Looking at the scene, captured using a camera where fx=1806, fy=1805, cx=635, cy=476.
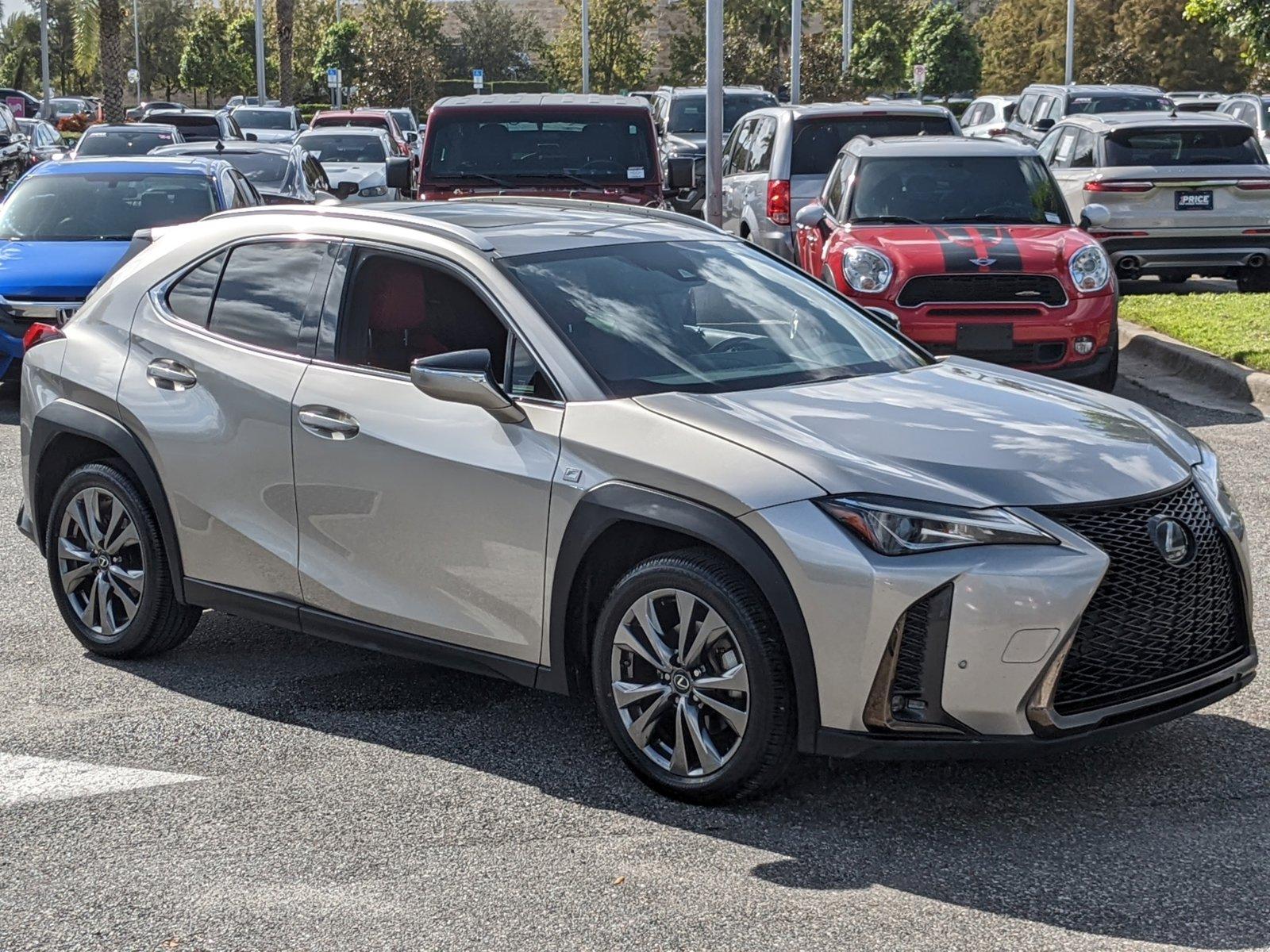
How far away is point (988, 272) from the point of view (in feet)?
37.1

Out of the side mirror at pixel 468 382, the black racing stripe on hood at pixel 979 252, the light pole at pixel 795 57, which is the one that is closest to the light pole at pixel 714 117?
the black racing stripe on hood at pixel 979 252

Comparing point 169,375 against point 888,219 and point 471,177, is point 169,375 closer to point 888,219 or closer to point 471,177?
point 888,219

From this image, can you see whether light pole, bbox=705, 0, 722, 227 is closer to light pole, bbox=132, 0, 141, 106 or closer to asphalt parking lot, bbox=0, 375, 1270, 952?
asphalt parking lot, bbox=0, 375, 1270, 952

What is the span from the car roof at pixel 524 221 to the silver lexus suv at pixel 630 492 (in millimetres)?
22

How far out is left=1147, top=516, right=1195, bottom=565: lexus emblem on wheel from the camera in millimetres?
4656

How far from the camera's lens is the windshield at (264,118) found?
37.7 metres

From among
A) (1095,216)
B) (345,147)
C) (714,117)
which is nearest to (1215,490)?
(1095,216)

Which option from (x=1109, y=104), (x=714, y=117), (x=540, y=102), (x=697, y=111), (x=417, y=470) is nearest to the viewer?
(x=417, y=470)

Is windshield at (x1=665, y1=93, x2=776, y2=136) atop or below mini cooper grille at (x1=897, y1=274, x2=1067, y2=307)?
atop

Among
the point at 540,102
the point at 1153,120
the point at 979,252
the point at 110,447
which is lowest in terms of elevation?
the point at 110,447

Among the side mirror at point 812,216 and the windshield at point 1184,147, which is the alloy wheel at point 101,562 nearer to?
the side mirror at point 812,216

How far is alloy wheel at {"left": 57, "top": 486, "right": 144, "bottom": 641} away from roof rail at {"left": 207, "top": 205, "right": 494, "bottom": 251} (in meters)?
1.11

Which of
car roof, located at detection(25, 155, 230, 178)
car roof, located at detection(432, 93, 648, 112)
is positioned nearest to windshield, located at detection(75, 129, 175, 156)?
car roof, located at detection(25, 155, 230, 178)

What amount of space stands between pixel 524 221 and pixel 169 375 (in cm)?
131
